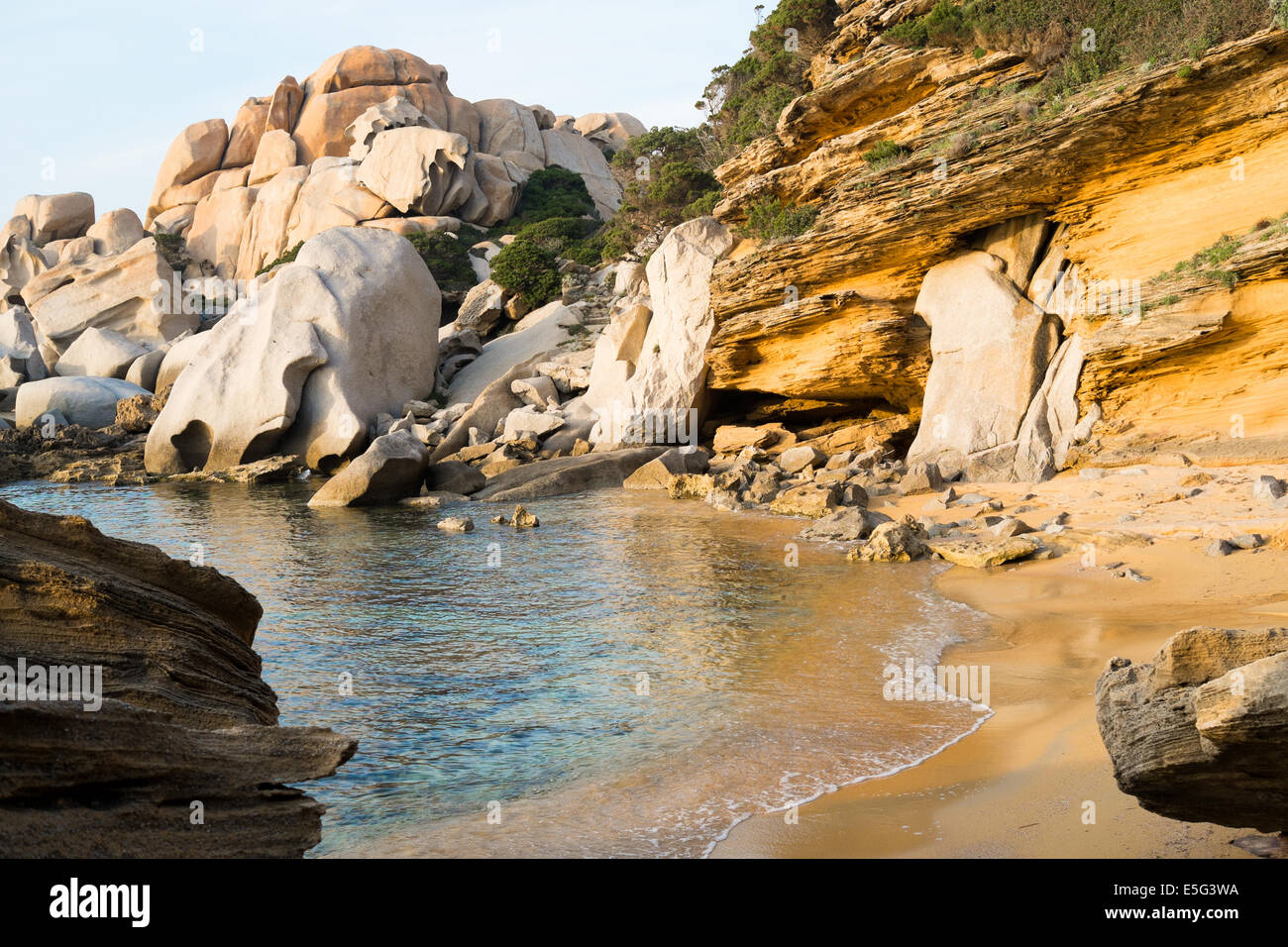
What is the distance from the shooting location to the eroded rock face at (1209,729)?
141 inches

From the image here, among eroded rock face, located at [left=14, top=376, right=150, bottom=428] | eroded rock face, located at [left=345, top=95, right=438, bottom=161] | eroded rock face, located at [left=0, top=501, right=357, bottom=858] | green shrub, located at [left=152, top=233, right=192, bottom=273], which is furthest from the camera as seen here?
green shrub, located at [left=152, top=233, right=192, bottom=273]

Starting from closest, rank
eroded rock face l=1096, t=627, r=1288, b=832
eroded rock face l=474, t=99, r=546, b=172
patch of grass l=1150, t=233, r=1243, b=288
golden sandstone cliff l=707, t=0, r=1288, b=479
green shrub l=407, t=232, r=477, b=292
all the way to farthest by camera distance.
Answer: eroded rock face l=1096, t=627, r=1288, b=832
patch of grass l=1150, t=233, r=1243, b=288
golden sandstone cliff l=707, t=0, r=1288, b=479
green shrub l=407, t=232, r=477, b=292
eroded rock face l=474, t=99, r=546, b=172

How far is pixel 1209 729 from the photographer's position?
3.67 meters

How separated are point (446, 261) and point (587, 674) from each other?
3811 cm

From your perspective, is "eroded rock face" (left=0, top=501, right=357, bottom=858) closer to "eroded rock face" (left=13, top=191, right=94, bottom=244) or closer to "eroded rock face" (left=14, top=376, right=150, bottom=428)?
"eroded rock face" (left=14, top=376, right=150, bottom=428)

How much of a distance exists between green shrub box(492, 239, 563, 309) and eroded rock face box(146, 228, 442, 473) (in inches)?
322

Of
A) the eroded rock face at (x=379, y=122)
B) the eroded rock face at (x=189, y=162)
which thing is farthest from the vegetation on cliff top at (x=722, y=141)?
the eroded rock face at (x=189, y=162)

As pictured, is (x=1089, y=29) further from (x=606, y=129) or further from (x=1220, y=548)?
(x=606, y=129)

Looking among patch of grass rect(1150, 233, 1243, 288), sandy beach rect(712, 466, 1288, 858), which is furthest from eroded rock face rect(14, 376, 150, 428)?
patch of grass rect(1150, 233, 1243, 288)

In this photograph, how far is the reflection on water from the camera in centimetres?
639

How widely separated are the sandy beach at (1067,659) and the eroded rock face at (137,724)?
260 cm

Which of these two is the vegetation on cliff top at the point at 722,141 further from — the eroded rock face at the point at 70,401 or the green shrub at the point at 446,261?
the eroded rock face at the point at 70,401

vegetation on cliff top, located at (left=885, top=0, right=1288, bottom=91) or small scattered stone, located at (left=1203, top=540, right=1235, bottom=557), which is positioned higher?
vegetation on cliff top, located at (left=885, top=0, right=1288, bottom=91)

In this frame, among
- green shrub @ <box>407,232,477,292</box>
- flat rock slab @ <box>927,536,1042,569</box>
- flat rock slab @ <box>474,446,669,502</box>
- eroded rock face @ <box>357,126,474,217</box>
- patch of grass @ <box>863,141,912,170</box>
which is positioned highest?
eroded rock face @ <box>357,126,474,217</box>
